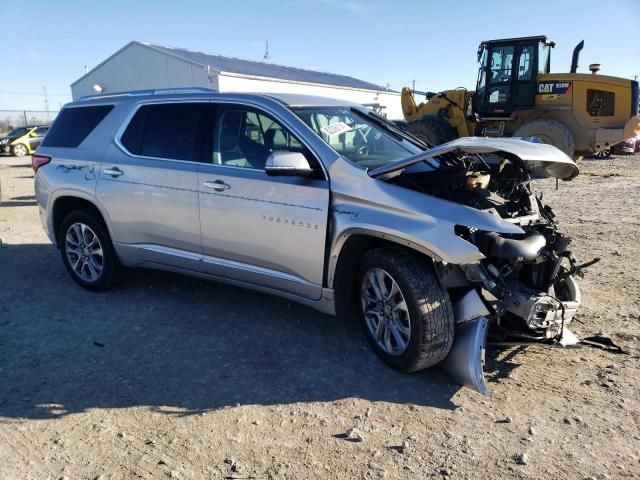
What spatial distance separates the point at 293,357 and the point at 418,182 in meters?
1.59

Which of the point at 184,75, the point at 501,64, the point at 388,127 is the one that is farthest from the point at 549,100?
the point at 184,75

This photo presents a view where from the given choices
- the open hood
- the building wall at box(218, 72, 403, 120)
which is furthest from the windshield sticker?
the building wall at box(218, 72, 403, 120)

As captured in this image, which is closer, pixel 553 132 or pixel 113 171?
pixel 113 171

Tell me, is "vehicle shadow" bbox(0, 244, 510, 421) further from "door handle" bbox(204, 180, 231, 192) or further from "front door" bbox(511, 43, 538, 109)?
"front door" bbox(511, 43, 538, 109)

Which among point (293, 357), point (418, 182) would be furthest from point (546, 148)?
point (293, 357)

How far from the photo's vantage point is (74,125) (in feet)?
18.0

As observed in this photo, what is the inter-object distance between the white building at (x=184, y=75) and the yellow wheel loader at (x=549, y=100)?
14304mm

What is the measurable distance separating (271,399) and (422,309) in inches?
44.9

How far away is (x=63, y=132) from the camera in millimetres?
5547

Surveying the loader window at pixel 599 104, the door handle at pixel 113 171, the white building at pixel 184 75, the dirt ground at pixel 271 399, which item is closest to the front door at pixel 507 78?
the loader window at pixel 599 104

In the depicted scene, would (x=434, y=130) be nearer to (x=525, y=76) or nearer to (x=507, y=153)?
(x=525, y=76)

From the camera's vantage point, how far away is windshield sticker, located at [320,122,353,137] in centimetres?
408

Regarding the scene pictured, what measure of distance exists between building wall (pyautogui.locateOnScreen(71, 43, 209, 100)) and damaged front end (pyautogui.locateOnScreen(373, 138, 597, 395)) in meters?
24.3

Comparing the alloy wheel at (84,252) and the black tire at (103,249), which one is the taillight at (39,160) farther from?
the alloy wheel at (84,252)
